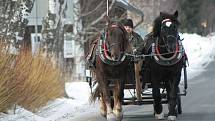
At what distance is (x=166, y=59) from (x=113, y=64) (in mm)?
1225

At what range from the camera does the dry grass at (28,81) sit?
13614 mm

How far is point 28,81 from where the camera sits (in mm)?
15570

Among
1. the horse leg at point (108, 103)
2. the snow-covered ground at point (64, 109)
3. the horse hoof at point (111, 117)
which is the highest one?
the horse leg at point (108, 103)

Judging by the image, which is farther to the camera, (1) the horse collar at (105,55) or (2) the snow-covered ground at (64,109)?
(2) the snow-covered ground at (64,109)

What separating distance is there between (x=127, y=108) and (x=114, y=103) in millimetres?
3883

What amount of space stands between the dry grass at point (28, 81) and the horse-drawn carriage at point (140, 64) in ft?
6.24

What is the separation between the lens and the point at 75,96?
20.0 metres

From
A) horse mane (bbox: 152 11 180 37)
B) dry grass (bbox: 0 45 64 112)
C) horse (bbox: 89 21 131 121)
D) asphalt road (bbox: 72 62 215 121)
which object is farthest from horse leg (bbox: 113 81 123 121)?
dry grass (bbox: 0 45 64 112)

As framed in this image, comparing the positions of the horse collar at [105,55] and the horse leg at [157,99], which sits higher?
the horse collar at [105,55]

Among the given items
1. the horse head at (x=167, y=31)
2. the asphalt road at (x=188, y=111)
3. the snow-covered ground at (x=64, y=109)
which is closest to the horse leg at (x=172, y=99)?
the asphalt road at (x=188, y=111)

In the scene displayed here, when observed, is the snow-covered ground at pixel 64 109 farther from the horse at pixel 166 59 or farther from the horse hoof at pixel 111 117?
the horse at pixel 166 59

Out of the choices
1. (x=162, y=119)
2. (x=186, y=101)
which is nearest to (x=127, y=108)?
(x=186, y=101)

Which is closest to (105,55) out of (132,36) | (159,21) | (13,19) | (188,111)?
(159,21)

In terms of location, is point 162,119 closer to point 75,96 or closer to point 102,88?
point 102,88
